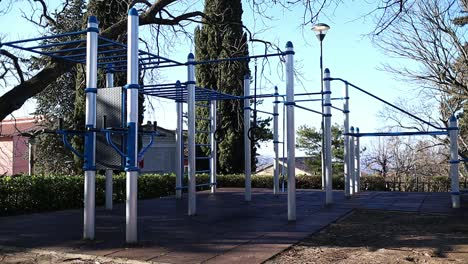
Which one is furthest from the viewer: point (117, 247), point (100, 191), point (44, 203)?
point (100, 191)

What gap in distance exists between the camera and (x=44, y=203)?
852 cm

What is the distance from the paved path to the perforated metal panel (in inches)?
34.5

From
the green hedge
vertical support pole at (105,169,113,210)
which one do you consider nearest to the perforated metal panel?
vertical support pole at (105,169,113,210)

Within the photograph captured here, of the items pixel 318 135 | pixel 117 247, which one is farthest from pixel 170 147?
pixel 117 247

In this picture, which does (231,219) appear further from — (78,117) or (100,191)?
(78,117)

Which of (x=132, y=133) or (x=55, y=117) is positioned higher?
(x=55, y=117)

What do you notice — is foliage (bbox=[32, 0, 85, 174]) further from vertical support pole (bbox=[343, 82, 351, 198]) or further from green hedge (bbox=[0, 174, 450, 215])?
vertical support pole (bbox=[343, 82, 351, 198])

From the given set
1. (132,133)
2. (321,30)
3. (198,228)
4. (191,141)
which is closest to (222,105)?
(321,30)

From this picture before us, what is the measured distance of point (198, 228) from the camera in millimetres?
5914

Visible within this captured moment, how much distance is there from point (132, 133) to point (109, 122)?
1.94 feet

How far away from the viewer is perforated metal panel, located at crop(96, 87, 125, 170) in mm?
5410

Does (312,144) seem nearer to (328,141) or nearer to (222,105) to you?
(222,105)

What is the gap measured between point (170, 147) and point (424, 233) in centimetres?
1868

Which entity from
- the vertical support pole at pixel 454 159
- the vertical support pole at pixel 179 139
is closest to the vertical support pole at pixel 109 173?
Answer: the vertical support pole at pixel 179 139
